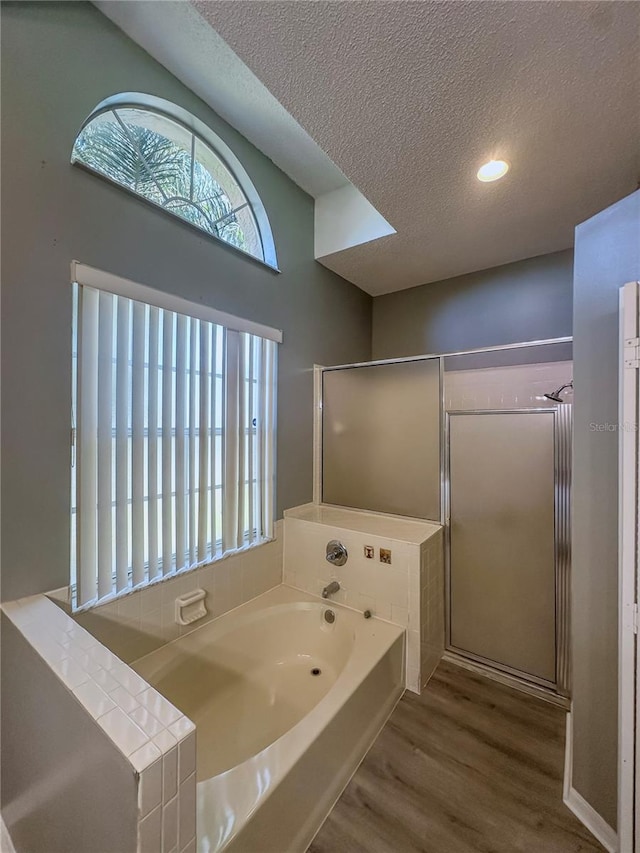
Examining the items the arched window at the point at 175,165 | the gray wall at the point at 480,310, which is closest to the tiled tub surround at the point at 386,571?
the gray wall at the point at 480,310

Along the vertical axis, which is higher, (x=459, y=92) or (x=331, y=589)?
(x=459, y=92)

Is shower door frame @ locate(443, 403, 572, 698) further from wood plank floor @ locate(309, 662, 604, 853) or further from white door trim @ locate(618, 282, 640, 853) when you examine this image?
white door trim @ locate(618, 282, 640, 853)

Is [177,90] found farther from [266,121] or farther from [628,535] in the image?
[628,535]

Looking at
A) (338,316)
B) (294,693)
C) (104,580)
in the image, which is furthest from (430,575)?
(338,316)

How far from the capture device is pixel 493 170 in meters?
1.54

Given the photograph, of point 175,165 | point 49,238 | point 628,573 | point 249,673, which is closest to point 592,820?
point 628,573

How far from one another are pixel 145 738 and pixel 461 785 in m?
1.38

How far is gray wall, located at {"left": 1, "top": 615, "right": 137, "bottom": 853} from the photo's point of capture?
0.67m

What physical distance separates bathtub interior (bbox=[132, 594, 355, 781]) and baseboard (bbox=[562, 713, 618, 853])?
3.11 feet

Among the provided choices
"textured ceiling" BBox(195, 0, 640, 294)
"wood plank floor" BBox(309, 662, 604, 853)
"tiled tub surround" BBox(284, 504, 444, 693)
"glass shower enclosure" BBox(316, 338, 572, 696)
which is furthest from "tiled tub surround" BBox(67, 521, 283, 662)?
"textured ceiling" BBox(195, 0, 640, 294)

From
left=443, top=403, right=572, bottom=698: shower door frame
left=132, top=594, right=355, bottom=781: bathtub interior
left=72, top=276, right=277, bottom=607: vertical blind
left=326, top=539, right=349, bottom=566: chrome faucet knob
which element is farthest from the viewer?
left=326, top=539, right=349, bottom=566: chrome faucet knob

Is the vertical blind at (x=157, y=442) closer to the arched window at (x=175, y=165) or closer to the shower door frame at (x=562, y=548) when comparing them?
the arched window at (x=175, y=165)

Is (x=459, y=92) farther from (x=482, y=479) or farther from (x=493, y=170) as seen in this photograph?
(x=482, y=479)

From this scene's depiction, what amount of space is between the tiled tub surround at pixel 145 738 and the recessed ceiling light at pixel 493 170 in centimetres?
226
